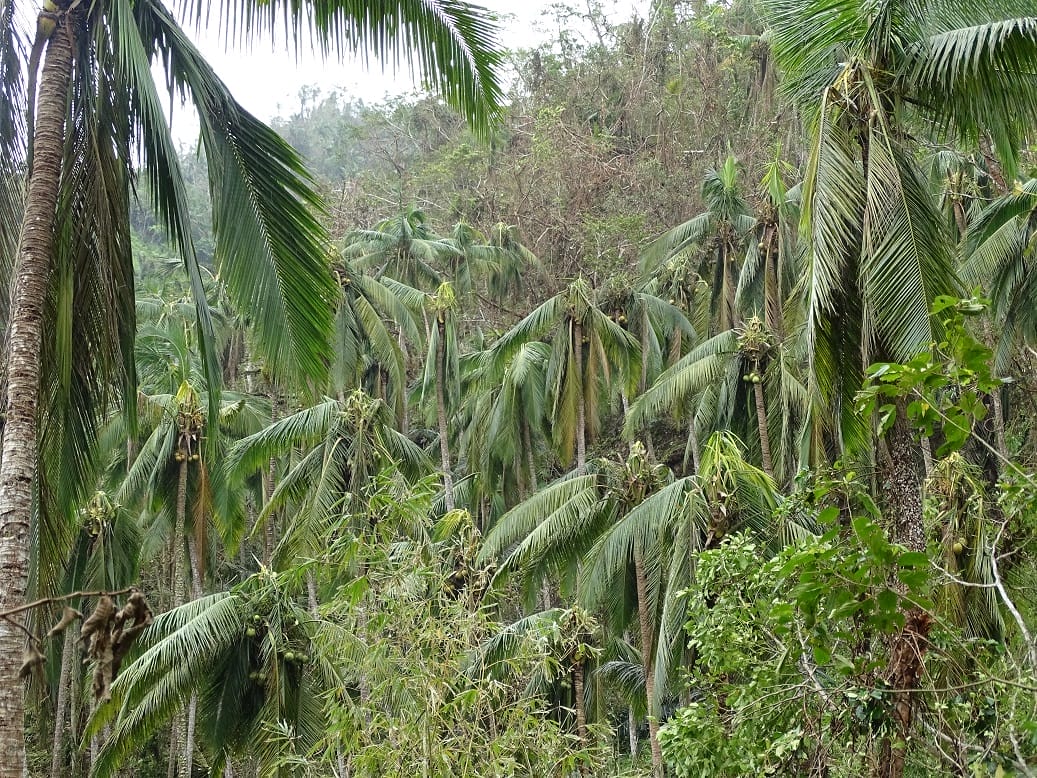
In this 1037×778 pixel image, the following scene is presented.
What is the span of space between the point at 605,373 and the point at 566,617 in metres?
6.92

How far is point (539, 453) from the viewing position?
77.6 ft

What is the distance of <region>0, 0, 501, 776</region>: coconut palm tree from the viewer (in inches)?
221

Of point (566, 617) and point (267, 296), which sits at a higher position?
point (267, 296)

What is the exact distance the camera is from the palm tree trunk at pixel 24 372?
4629mm

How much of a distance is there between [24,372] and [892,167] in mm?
6345

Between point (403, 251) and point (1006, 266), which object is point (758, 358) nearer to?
point (1006, 266)

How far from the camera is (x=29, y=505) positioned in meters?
5.01

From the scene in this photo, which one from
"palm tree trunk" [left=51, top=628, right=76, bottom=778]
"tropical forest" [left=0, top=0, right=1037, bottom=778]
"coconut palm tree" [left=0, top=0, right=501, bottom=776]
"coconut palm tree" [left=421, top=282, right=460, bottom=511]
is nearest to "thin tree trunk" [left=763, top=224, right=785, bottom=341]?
"tropical forest" [left=0, top=0, right=1037, bottom=778]

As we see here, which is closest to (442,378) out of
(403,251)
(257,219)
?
(403,251)

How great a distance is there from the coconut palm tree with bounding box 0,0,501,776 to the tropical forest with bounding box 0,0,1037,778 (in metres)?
0.02

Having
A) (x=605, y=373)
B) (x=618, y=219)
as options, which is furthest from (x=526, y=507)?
(x=618, y=219)

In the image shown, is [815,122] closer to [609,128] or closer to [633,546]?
[633,546]

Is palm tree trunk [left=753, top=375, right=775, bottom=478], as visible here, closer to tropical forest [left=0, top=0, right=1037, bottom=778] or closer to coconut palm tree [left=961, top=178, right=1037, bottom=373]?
tropical forest [left=0, top=0, right=1037, bottom=778]

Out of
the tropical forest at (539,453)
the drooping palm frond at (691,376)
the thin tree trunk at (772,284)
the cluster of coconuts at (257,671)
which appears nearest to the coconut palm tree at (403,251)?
the tropical forest at (539,453)
